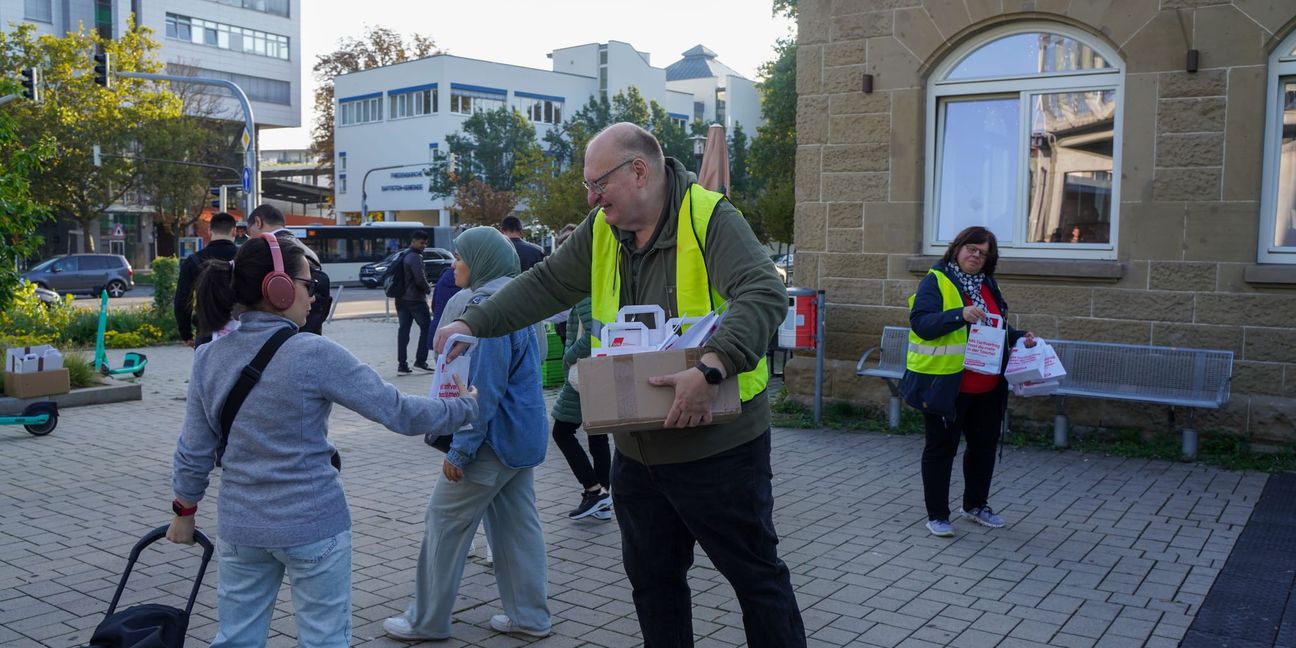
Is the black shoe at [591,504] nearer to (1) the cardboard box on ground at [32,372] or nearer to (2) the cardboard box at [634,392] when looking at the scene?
(2) the cardboard box at [634,392]

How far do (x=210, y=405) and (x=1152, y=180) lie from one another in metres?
7.69

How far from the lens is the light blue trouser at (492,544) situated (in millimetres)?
4602

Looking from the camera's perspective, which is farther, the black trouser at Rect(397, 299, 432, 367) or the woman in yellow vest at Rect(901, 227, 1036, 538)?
the black trouser at Rect(397, 299, 432, 367)

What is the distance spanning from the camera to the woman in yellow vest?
6195mm

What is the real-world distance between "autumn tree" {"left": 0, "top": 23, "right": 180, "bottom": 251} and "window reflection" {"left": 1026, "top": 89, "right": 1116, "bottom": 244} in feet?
127

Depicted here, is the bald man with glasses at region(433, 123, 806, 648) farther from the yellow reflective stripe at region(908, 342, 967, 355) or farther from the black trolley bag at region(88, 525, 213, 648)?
the yellow reflective stripe at region(908, 342, 967, 355)

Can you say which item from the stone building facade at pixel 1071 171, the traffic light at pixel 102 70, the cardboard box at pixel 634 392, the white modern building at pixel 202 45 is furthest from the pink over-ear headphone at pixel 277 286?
the white modern building at pixel 202 45

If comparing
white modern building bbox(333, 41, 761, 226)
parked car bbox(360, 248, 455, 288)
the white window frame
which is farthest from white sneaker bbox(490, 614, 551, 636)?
white modern building bbox(333, 41, 761, 226)

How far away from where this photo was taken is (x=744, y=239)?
10.7ft

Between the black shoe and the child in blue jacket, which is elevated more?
the child in blue jacket

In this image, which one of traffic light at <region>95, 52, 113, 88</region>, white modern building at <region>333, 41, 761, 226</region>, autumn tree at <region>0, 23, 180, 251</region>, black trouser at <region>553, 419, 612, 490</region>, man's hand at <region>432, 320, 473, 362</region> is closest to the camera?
man's hand at <region>432, 320, 473, 362</region>

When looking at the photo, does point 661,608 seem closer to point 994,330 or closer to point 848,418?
point 994,330

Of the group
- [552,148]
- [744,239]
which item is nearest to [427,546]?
[744,239]

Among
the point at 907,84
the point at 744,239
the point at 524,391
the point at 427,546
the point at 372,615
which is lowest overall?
the point at 372,615
